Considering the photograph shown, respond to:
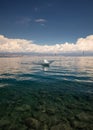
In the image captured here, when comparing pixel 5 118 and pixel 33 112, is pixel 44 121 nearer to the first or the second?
pixel 33 112

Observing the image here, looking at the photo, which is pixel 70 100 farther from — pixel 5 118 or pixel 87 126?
pixel 5 118

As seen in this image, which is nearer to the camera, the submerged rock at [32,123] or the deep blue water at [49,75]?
the submerged rock at [32,123]

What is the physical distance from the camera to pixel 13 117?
15.5 m

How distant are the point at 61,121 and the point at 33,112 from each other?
3810 mm

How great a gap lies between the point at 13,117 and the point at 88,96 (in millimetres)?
12813

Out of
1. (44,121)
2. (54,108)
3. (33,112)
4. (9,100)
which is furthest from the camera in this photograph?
(9,100)

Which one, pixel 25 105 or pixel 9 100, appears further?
pixel 9 100

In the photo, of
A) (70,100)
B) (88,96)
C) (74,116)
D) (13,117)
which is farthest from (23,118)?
(88,96)

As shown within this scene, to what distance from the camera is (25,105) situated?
19.1 meters

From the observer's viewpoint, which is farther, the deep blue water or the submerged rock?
the deep blue water

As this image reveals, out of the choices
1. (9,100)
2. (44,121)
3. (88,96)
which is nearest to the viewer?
(44,121)

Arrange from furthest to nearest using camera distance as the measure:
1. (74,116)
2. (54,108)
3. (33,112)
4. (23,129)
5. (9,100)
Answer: (9,100) → (54,108) → (33,112) → (74,116) → (23,129)

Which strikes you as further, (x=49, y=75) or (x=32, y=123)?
(x=49, y=75)

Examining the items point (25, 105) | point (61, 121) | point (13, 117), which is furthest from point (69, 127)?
point (25, 105)
